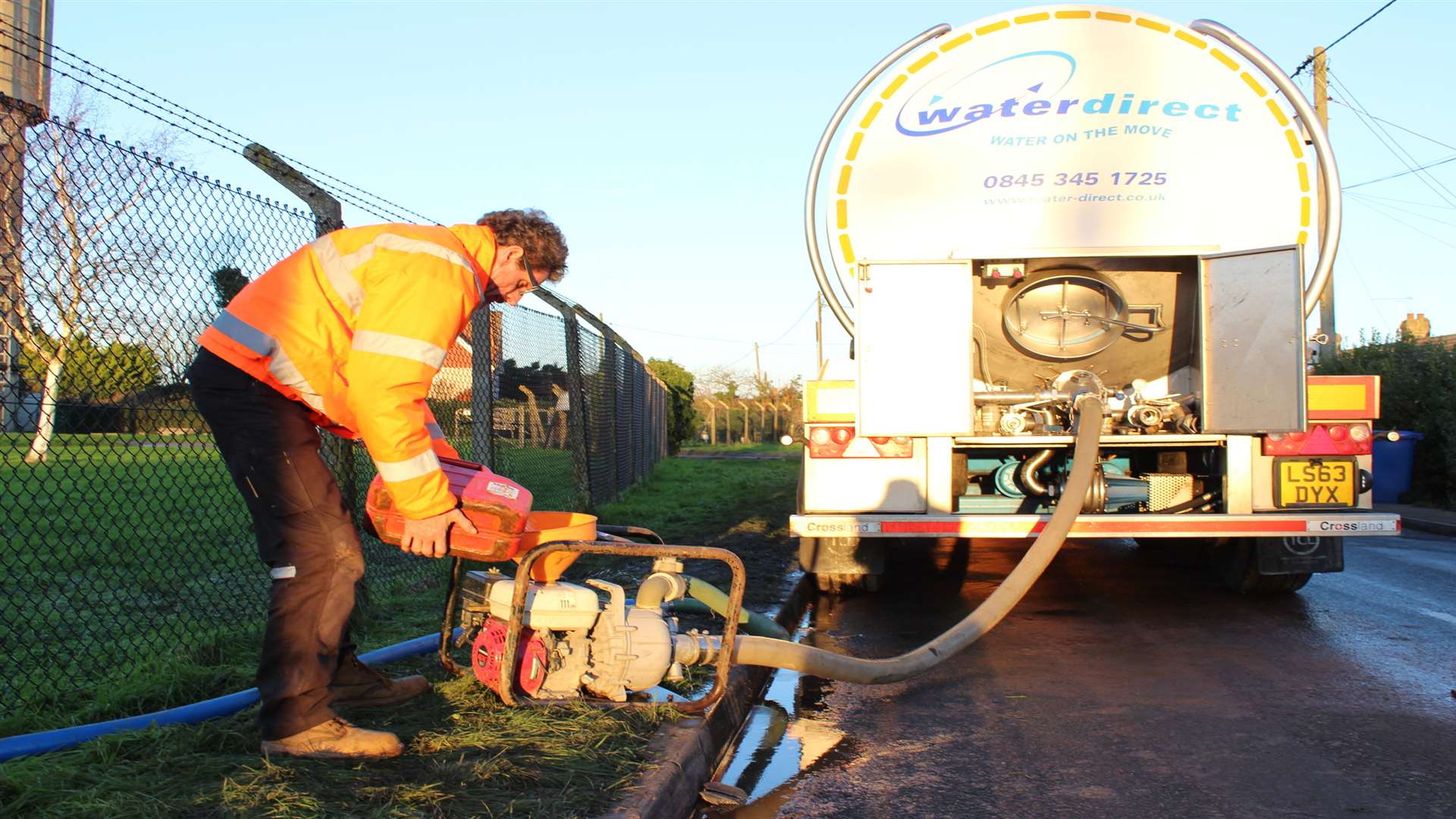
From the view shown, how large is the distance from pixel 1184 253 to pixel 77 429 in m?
5.68

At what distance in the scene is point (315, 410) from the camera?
3.32 m

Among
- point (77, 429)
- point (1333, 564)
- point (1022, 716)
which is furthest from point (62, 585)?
point (1333, 564)

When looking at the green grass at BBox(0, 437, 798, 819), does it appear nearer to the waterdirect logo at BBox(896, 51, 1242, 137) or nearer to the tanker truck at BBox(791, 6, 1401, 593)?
the tanker truck at BBox(791, 6, 1401, 593)

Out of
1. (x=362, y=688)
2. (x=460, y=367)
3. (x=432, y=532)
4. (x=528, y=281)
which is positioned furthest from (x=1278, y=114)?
(x=362, y=688)

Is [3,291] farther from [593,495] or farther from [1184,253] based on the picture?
[593,495]

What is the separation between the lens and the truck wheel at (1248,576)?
21.6 ft

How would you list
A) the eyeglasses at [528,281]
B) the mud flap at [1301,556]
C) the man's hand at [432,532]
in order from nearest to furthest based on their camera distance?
the man's hand at [432,532] < the eyeglasses at [528,281] < the mud flap at [1301,556]

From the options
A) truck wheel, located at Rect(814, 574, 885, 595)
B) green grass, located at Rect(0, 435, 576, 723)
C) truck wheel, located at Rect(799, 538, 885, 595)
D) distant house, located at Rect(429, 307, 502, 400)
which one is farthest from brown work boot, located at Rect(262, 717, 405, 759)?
truck wheel, located at Rect(814, 574, 885, 595)

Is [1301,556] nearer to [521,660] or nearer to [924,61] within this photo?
[924,61]

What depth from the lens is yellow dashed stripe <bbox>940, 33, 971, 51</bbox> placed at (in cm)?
662

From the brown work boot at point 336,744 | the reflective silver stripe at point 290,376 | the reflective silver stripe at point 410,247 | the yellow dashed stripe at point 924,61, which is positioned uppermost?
the yellow dashed stripe at point 924,61

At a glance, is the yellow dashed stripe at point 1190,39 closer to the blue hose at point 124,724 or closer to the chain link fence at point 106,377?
the chain link fence at point 106,377

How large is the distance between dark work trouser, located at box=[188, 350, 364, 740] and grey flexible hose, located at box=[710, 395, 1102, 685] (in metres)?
1.42

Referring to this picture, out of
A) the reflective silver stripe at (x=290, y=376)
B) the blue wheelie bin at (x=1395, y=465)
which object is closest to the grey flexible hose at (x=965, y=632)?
the reflective silver stripe at (x=290, y=376)
